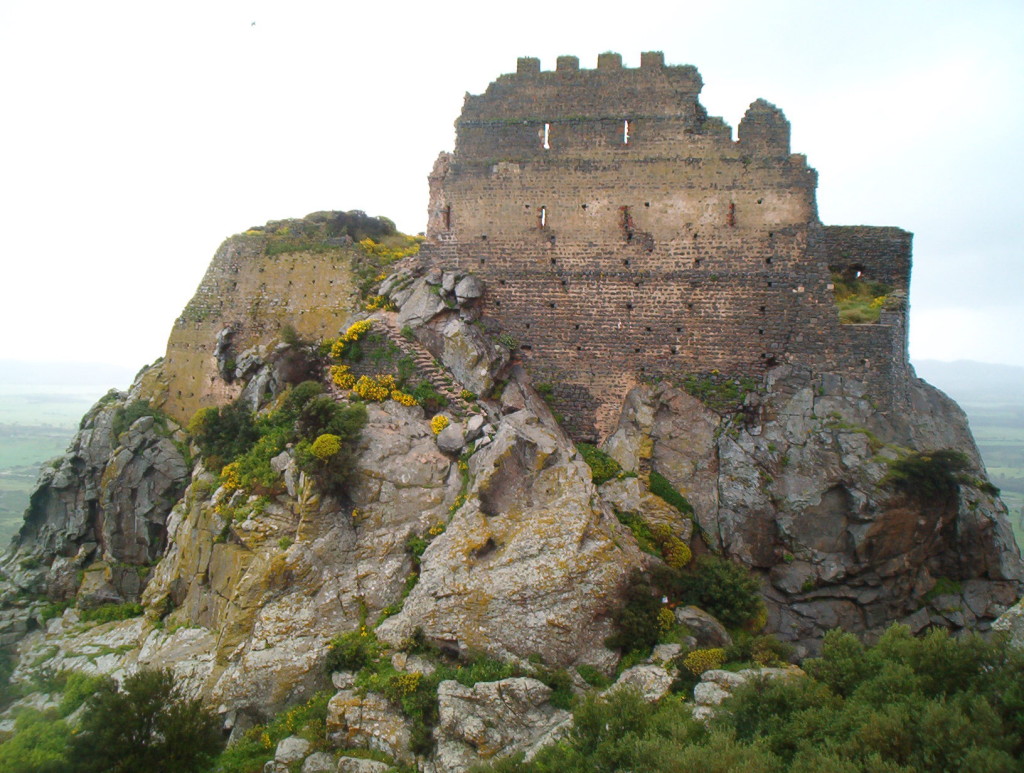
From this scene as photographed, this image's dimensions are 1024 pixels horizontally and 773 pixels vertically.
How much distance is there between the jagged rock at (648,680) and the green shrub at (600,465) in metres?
6.30

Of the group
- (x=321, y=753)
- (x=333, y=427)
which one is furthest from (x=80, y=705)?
(x=333, y=427)

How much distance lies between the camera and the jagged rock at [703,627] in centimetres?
1619

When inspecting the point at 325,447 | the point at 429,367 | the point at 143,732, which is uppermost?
the point at 429,367

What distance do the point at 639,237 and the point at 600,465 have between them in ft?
25.2

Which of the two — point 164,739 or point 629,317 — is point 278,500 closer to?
point 164,739

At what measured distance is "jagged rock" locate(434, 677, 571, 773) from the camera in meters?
13.3

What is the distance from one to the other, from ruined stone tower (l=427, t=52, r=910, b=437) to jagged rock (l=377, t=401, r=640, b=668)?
5.21 meters

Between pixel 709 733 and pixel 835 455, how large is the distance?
1118 cm

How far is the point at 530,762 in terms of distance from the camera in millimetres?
12133

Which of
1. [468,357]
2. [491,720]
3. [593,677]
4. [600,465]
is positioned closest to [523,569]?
[593,677]

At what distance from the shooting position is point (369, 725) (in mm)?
14188

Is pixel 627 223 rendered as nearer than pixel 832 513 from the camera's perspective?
No

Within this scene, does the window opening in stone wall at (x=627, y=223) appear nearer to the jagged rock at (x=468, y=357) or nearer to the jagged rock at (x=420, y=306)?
the jagged rock at (x=468, y=357)

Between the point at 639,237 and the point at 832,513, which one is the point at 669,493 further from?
the point at 639,237
